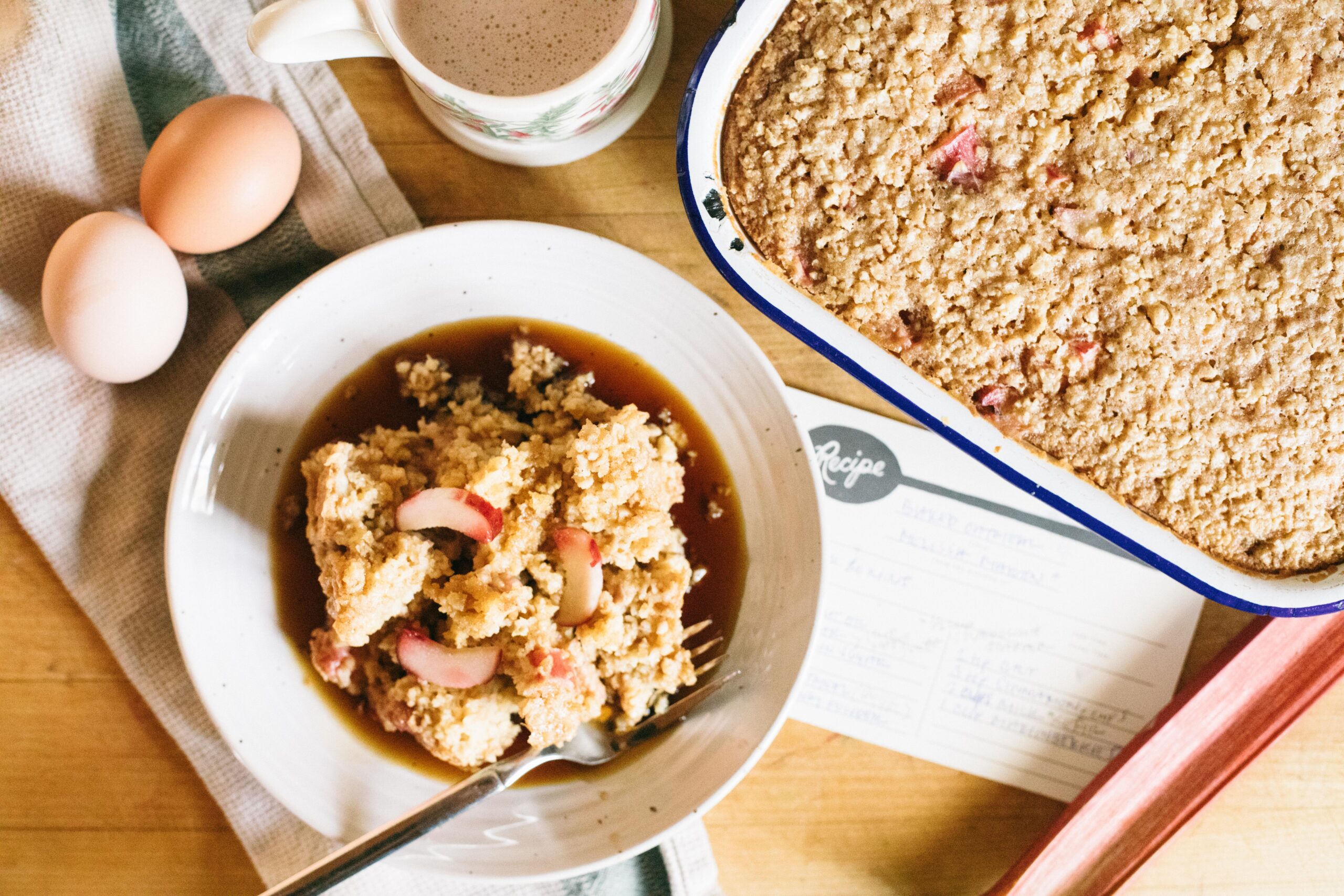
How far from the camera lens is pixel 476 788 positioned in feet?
3.09

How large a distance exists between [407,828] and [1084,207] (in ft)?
3.27

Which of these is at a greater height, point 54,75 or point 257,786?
point 54,75

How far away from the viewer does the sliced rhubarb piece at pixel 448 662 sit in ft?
3.03

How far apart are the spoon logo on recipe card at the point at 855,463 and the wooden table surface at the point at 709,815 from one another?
A: 0.16ft

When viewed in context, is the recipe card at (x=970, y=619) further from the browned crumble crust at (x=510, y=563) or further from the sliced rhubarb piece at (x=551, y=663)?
the sliced rhubarb piece at (x=551, y=663)

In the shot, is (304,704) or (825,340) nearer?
(825,340)

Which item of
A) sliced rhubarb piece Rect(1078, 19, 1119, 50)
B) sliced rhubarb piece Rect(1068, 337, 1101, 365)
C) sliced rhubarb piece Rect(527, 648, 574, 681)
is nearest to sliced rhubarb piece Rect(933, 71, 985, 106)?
sliced rhubarb piece Rect(1078, 19, 1119, 50)

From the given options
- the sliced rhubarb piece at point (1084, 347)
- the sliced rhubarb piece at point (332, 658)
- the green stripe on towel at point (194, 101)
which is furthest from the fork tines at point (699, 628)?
the green stripe on towel at point (194, 101)

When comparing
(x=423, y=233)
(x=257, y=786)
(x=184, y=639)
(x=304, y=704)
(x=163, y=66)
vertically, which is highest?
(x=163, y=66)

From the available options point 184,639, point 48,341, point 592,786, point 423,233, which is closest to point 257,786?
point 184,639

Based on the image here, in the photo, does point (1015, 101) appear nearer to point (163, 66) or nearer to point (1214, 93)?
point (1214, 93)

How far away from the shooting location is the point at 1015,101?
2.82 feet

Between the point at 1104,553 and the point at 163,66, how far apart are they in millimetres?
1357

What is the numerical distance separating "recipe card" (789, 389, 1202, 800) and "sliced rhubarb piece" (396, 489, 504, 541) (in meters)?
0.43
